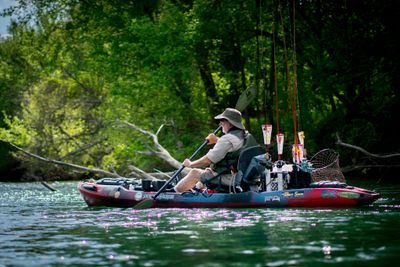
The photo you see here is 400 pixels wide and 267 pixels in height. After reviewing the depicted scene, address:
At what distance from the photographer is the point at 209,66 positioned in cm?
3064

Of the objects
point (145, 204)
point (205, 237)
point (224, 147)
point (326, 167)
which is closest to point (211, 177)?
point (224, 147)

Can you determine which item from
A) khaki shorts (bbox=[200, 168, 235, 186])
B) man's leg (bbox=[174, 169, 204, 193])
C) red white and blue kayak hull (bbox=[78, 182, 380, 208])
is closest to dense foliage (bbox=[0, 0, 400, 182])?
man's leg (bbox=[174, 169, 204, 193])

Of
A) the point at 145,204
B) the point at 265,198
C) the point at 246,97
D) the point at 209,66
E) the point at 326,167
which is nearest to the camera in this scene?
the point at 265,198

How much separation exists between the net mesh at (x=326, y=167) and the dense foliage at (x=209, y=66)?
738cm

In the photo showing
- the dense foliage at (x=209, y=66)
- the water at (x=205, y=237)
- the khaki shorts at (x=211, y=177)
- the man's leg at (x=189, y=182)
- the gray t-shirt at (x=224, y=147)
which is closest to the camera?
the water at (x=205, y=237)

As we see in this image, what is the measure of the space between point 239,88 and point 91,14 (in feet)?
22.9

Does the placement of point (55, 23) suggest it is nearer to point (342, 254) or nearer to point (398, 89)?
point (398, 89)

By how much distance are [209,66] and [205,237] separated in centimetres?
2125

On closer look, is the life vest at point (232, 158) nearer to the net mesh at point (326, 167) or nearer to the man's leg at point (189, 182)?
the man's leg at point (189, 182)

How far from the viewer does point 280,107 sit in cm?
2894

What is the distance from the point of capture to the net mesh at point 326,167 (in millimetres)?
13875

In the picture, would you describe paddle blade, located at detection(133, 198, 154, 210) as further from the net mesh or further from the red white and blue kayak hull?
the net mesh

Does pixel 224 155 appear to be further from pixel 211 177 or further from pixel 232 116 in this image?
pixel 232 116

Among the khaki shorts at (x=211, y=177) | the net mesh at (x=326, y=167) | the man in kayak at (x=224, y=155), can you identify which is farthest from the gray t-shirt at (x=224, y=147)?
the net mesh at (x=326, y=167)
